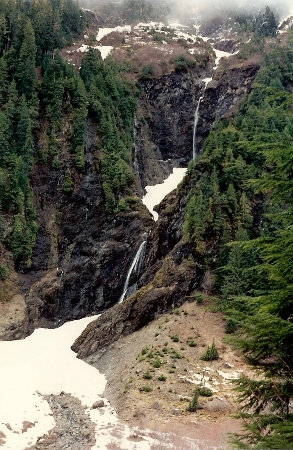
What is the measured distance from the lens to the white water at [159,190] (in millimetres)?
81562

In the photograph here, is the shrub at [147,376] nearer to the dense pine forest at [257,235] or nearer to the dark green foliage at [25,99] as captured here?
the dense pine forest at [257,235]

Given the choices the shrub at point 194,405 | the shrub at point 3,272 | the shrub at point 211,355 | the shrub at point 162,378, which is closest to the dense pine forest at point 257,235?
the shrub at point 211,355

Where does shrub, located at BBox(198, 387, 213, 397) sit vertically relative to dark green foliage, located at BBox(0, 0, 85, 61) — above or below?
below

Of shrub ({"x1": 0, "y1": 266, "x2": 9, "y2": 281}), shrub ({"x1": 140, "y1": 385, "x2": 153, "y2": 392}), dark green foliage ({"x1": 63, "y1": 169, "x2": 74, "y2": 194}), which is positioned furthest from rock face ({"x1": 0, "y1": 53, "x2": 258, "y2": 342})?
shrub ({"x1": 140, "y1": 385, "x2": 153, "y2": 392})

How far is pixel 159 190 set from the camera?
3465 inches

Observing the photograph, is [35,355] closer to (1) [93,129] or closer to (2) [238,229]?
(2) [238,229]

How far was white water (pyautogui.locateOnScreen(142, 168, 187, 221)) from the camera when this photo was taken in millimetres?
81562

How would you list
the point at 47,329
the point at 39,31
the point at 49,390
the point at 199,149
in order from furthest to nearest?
the point at 199,149, the point at 39,31, the point at 47,329, the point at 49,390

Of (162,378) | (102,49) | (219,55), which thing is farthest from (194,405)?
(219,55)

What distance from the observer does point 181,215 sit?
2290 inches

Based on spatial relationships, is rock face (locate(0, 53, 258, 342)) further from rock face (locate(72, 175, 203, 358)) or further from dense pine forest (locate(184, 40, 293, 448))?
dense pine forest (locate(184, 40, 293, 448))

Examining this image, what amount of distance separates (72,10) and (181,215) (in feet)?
241

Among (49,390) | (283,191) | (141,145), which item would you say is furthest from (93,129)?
(283,191)

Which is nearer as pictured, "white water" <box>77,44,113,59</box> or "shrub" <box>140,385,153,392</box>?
→ "shrub" <box>140,385,153,392</box>
